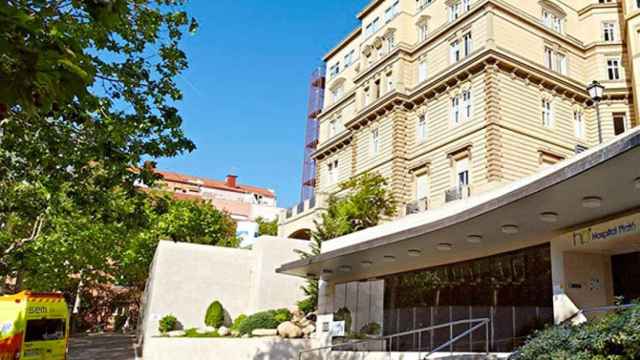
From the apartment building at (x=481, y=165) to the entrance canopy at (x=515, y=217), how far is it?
0.04 meters

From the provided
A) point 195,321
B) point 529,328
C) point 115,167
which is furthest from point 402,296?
point 195,321

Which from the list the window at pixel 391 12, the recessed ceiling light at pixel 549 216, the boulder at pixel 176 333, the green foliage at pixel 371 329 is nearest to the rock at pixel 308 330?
the green foliage at pixel 371 329

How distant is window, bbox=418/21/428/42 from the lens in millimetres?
32781

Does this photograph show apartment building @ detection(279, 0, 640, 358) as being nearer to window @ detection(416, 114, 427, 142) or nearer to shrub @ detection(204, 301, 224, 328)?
window @ detection(416, 114, 427, 142)

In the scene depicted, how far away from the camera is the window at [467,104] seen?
27.5 meters

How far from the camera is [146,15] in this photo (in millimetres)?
10656

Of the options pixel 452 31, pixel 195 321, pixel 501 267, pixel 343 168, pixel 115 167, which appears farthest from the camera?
pixel 343 168

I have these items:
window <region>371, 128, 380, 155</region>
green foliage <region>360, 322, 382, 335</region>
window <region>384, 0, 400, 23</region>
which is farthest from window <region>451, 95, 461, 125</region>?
green foliage <region>360, 322, 382, 335</region>

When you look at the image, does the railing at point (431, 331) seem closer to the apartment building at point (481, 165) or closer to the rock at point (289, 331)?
the apartment building at point (481, 165)

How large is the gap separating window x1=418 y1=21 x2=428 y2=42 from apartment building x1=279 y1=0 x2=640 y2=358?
11 centimetres

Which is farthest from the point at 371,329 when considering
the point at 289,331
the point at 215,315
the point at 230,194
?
the point at 230,194

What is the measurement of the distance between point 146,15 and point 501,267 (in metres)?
9.70

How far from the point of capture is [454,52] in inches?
1172

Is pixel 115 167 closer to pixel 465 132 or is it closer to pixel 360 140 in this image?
pixel 465 132
